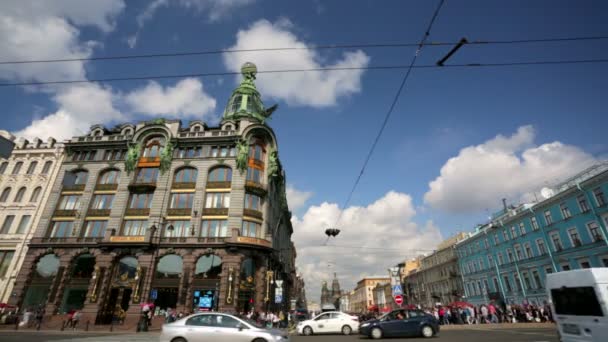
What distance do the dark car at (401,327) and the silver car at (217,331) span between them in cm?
659

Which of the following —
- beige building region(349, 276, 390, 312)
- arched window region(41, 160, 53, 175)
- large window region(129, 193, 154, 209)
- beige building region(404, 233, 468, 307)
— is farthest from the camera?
beige building region(349, 276, 390, 312)

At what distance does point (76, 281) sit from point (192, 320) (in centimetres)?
2970

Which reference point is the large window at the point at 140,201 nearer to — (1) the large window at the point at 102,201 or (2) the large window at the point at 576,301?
(1) the large window at the point at 102,201

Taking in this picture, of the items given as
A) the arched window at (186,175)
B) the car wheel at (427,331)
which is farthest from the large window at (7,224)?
the car wheel at (427,331)

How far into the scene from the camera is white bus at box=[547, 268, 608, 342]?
796 centimetres

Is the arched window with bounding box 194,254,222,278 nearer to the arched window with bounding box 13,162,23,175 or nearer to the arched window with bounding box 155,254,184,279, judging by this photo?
Answer: the arched window with bounding box 155,254,184,279

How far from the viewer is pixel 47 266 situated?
3180cm

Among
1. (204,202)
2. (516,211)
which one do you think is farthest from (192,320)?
(516,211)

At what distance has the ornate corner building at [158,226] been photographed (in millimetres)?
29547

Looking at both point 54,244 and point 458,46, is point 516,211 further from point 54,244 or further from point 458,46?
point 54,244

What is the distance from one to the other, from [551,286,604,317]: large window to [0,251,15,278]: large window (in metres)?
48.6

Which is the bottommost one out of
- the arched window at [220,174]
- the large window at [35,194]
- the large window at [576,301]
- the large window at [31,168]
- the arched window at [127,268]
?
the large window at [576,301]

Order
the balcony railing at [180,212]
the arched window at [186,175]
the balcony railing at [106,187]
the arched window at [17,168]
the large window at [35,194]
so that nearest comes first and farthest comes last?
the balcony railing at [180,212] → the arched window at [186,175] → the balcony railing at [106,187] → the large window at [35,194] → the arched window at [17,168]

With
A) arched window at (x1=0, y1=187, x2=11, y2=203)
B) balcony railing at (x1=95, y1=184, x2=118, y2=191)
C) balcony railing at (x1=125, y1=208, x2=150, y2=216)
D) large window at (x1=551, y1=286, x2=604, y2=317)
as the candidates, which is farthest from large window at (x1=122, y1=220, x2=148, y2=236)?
large window at (x1=551, y1=286, x2=604, y2=317)
